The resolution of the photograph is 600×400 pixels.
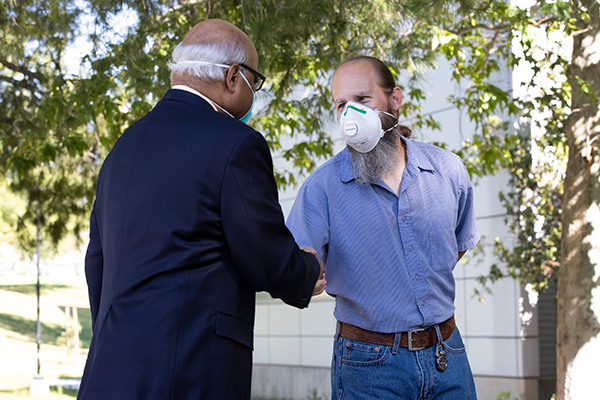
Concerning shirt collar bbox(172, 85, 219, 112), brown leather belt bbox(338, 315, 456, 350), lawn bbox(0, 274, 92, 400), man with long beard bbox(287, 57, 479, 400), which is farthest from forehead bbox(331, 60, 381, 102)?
lawn bbox(0, 274, 92, 400)

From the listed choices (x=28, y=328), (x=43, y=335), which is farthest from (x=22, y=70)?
(x=28, y=328)

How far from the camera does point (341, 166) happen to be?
8.46 ft

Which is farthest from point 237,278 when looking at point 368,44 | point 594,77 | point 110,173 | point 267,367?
point 267,367

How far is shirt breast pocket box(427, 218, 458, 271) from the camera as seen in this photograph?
2437 mm

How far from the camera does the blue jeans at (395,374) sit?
2.28 m

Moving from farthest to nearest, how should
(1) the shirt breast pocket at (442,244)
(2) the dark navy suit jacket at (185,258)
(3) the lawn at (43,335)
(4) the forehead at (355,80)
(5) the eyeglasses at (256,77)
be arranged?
(3) the lawn at (43,335), (4) the forehead at (355,80), (1) the shirt breast pocket at (442,244), (5) the eyeglasses at (256,77), (2) the dark navy suit jacket at (185,258)

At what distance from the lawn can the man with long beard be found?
10897 millimetres

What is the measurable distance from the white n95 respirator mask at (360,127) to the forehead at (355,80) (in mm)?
79

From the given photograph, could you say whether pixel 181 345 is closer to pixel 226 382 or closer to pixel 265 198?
pixel 226 382

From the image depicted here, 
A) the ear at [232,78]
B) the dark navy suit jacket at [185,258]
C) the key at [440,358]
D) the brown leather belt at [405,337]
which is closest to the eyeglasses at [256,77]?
the ear at [232,78]

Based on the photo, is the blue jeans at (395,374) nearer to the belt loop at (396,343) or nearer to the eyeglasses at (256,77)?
the belt loop at (396,343)

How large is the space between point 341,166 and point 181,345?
104 centimetres

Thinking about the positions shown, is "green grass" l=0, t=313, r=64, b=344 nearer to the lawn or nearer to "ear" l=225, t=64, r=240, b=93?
the lawn

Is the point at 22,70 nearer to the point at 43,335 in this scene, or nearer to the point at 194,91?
the point at 194,91
